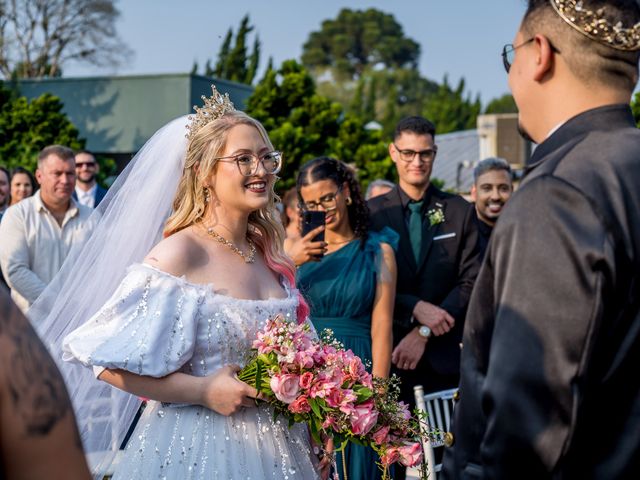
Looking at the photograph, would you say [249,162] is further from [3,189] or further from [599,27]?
[3,189]

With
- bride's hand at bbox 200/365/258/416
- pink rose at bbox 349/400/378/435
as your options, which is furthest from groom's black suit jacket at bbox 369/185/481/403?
bride's hand at bbox 200/365/258/416

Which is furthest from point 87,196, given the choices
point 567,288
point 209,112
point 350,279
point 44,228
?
point 567,288

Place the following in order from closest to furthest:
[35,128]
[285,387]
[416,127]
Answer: [285,387], [416,127], [35,128]

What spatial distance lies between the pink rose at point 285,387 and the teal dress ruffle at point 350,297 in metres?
1.98

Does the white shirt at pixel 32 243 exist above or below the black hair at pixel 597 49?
below

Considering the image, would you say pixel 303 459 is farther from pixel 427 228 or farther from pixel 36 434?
pixel 427 228

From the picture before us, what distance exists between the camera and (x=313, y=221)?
542 cm

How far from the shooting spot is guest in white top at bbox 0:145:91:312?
793 centimetres

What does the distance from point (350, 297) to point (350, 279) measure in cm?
11

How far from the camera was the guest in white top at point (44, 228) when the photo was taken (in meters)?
7.93

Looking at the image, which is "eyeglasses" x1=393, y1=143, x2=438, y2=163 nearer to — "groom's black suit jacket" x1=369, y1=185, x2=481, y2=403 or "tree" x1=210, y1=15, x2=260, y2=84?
"groom's black suit jacket" x1=369, y1=185, x2=481, y2=403

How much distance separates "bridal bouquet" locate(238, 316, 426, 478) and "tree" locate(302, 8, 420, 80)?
3372 inches

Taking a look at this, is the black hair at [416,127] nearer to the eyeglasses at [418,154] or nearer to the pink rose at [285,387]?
the eyeglasses at [418,154]

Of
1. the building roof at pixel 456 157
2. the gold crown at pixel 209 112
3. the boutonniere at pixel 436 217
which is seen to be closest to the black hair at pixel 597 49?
the gold crown at pixel 209 112
